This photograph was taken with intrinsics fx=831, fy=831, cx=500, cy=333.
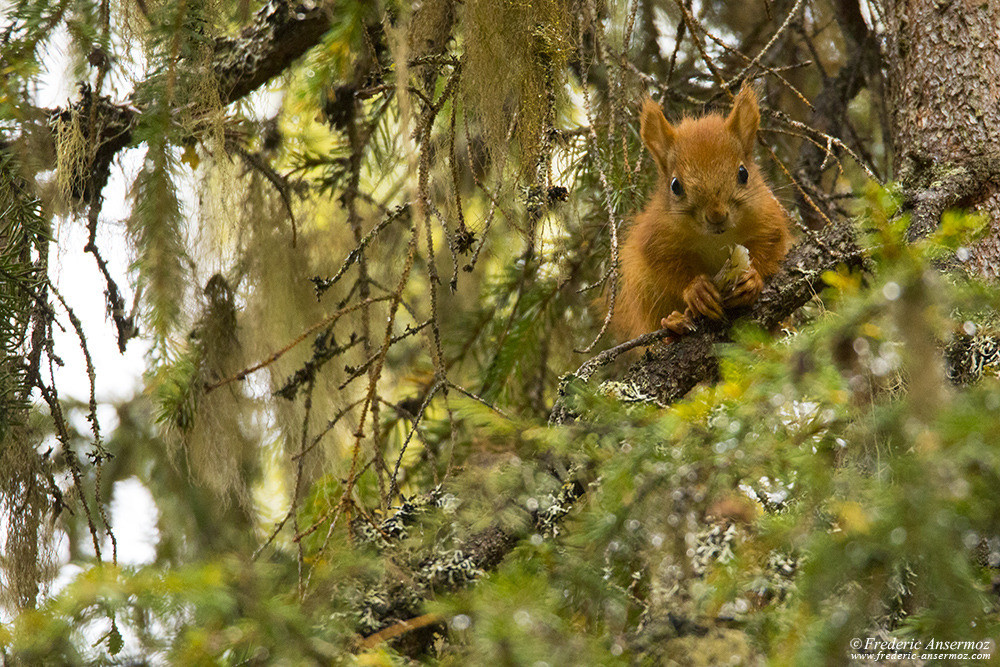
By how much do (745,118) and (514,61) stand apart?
2.85 ft

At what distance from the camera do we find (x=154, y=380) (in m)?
2.04

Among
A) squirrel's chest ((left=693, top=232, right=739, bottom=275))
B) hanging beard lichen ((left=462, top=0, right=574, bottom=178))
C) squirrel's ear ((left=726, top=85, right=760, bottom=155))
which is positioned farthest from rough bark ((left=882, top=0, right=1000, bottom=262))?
hanging beard lichen ((left=462, top=0, right=574, bottom=178))

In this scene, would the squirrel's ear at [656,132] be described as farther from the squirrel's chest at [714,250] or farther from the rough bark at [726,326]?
the rough bark at [726,326]

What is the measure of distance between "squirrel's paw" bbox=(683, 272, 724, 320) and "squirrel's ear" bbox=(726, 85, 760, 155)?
1.83ft

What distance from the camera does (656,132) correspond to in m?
2.42

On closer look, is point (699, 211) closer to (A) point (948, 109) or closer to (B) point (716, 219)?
(B) point (716, 219)

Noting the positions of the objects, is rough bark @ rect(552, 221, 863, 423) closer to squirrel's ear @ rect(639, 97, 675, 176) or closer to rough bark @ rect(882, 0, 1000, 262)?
rough bark @ rect(882, 0, 1000, 262)

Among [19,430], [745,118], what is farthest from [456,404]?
[745,118]

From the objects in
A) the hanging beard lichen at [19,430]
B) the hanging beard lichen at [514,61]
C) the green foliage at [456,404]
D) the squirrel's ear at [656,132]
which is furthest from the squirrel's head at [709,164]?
the hanging beard lichen at [19,430]

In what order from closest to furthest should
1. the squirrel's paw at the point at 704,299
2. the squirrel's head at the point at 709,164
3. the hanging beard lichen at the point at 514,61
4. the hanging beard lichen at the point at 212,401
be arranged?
the hanging beard lichen at the point at 514,61
the squirrel's paw at the point at 704,299
the hanging beard lichen at the point at 212,401
the squirrel's head at the point at 709,164

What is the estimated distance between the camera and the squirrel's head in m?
2.30

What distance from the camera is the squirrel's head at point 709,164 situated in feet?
7.54

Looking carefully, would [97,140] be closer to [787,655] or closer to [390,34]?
[390,34]

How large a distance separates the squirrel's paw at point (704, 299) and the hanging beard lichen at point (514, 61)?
54 cm
